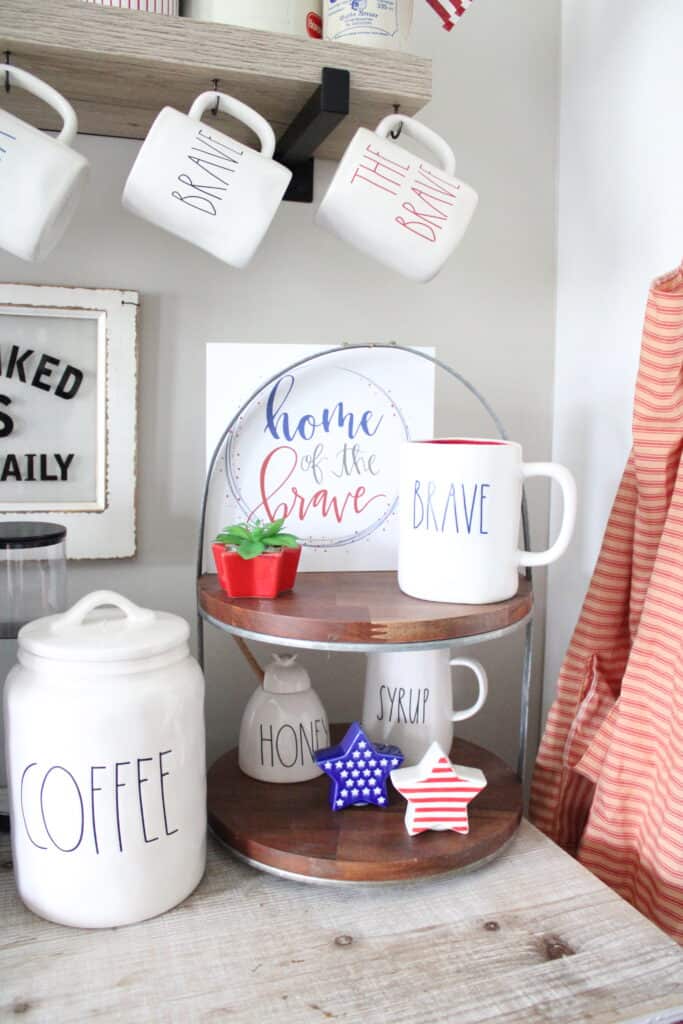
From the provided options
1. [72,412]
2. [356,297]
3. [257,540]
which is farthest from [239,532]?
[356,297]

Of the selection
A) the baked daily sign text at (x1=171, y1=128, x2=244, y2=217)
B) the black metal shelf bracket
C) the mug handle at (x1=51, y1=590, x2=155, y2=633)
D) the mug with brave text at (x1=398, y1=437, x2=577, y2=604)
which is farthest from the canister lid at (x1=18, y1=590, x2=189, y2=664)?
the black metal shelf bracket

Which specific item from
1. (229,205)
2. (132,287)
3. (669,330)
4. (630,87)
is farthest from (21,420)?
(630,87)

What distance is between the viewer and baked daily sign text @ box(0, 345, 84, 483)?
0.86m

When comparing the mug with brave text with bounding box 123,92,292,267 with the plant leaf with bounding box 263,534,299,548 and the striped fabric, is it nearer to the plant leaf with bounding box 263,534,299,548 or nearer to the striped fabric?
the plant leaf with bounding box 263,534,299,548

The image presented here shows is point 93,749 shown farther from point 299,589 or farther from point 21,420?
point 21,420

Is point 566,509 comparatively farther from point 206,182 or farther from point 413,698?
point 206,182

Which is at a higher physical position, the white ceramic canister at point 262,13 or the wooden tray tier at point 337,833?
the white ceramic canister at point 262,13

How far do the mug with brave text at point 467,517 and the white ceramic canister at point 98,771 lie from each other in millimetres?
235

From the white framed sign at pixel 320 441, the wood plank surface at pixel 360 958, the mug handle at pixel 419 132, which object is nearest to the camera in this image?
the wood plank surface at pixel 360 958

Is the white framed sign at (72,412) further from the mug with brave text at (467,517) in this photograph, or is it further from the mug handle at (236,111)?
the mug with brave text at (467,517)

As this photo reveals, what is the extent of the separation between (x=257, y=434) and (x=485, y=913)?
50 centimetres

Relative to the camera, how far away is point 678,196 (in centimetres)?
83

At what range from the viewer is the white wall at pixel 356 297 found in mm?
909

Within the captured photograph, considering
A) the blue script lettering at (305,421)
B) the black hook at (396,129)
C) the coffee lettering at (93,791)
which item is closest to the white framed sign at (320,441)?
the blue script lettering at (305,421)
